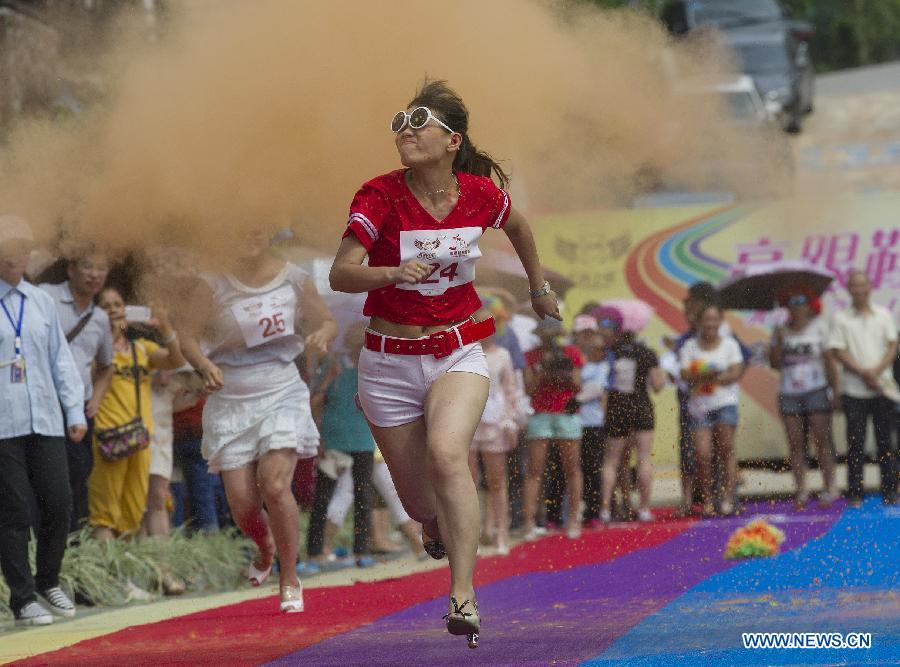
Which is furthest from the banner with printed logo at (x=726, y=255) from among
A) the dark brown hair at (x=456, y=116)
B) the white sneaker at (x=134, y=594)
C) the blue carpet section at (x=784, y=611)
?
the dark brown hair at (x=456, y=116)

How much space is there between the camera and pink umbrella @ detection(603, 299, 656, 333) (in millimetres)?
15391

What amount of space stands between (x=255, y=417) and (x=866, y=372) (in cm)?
715

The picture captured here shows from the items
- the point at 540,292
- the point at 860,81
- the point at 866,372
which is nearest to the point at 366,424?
the point at 866,372

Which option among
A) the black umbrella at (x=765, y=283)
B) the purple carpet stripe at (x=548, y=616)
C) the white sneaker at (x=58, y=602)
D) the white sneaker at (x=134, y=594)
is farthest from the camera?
the black umbrella at (x=765, y=283)

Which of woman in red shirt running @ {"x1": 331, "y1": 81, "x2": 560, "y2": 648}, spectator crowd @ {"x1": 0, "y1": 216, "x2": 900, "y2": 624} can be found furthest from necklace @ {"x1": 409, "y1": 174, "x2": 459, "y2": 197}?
spectator crowd @ {"x1": 0, "y1": 216, "x2": 900, "y2": 624}

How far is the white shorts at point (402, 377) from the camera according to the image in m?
6.36

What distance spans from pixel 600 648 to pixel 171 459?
17.8ft

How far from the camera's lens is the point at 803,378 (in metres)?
14.0

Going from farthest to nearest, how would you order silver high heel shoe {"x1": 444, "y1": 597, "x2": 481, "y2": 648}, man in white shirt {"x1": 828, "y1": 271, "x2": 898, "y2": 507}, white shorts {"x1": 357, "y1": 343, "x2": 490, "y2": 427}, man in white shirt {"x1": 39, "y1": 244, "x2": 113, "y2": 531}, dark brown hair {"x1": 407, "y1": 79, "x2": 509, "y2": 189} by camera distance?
man in white shirt {"x1": 828, "y1": 271, "x2": 898, "y2": 507} → man in white shirt {"x1": 39, "y1": 244, "x2": 113, "y2": 531} → dark brown hair {"x1": 407, "y1": 79, "x2": 509, "y2": 189} → white shorts {"x1": 357, "y1": 343, "x2": 490, "y2": 427} → silver high heel shoe {"x1": 444, "y1": 597, "x2": 481, "y2": 648}

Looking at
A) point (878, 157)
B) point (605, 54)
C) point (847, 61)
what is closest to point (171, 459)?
point (605, 54)

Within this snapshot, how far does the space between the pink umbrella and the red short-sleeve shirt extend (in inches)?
345

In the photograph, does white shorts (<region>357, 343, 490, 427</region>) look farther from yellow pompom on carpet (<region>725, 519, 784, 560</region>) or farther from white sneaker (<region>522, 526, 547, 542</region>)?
white sneaker (<region>522, 526, 547, 542</region>)

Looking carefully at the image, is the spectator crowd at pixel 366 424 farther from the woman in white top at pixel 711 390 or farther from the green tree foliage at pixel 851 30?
the green tree foliage at pixel 851 30

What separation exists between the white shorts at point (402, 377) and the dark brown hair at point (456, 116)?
0.77 metres
